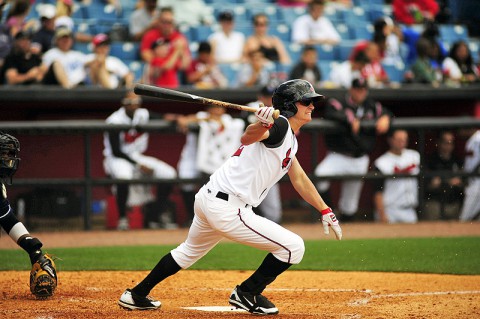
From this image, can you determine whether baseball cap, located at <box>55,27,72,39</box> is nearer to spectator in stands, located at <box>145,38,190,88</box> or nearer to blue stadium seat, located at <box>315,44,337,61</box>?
spectator in stands, located at <box>145,38,190,88</box>

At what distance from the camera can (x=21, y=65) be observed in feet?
35.8

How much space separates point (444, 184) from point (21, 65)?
18.1 feet

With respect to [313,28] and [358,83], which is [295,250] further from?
[313,28]

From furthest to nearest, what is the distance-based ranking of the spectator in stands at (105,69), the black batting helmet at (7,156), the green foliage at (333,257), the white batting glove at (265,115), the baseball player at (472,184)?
1. the spectator in stands at (105,69)
2. the baseball player at (472,184)
3. the green foliage at (333,257)
4. the black batting helmet at (7,156)
5. the white batting glove at (265,115)

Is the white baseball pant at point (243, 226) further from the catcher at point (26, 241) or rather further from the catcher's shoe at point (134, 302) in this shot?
the catcher at point (26, 241)

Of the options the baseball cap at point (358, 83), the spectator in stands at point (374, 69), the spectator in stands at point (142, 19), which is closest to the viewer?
the baseball cap at point (358, 83)

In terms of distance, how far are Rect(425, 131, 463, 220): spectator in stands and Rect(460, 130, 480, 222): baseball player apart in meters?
0.08

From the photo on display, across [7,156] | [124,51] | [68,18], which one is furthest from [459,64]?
[7,156]

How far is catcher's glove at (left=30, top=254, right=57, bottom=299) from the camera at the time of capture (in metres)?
5.91

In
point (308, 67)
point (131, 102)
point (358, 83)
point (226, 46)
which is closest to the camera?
point (131, 102)

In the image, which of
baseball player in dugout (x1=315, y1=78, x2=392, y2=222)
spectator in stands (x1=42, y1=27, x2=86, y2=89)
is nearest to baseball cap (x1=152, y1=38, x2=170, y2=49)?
spectator in stands (x1=42, y1=27, x2=86, y2=89)

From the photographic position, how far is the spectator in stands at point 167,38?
11406mm

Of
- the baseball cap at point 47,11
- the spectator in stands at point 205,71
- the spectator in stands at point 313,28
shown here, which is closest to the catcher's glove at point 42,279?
the spectator in stands at point 205,71

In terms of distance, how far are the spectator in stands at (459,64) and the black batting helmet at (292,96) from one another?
25.0 feet
